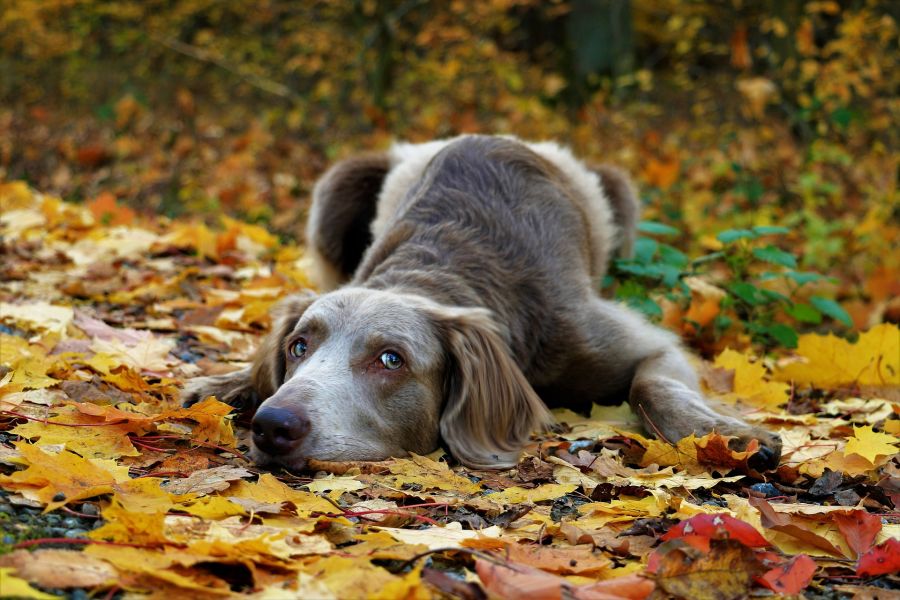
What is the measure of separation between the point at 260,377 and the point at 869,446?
8.27 ft

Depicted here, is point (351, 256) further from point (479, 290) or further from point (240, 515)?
point (240, 515)

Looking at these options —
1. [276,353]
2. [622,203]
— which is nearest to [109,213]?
[622,203]

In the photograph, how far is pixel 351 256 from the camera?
6934mm

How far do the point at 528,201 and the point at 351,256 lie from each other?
2082mm

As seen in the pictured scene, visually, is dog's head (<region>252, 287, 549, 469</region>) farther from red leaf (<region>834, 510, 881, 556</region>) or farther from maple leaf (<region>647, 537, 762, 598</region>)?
maple leaf (<region>647, 537, 762, 598</region>)

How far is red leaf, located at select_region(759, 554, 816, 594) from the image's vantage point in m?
2.40

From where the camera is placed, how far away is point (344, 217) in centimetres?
689

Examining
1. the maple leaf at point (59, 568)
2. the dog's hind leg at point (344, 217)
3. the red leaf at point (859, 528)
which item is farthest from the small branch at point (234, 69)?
the maple leaf at point (59, 568)

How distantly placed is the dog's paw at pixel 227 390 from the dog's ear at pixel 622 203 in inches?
113

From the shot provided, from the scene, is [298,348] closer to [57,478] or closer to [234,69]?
[57,478]

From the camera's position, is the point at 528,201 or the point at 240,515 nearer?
the point at 240,515

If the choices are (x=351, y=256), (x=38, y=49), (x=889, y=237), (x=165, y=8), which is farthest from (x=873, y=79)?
(x=38, y=49)

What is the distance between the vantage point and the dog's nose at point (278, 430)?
3383 millimetres

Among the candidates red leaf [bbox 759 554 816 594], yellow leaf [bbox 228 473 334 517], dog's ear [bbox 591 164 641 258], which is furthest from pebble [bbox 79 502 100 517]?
dog's ear [bbox 591 164 641 258]
